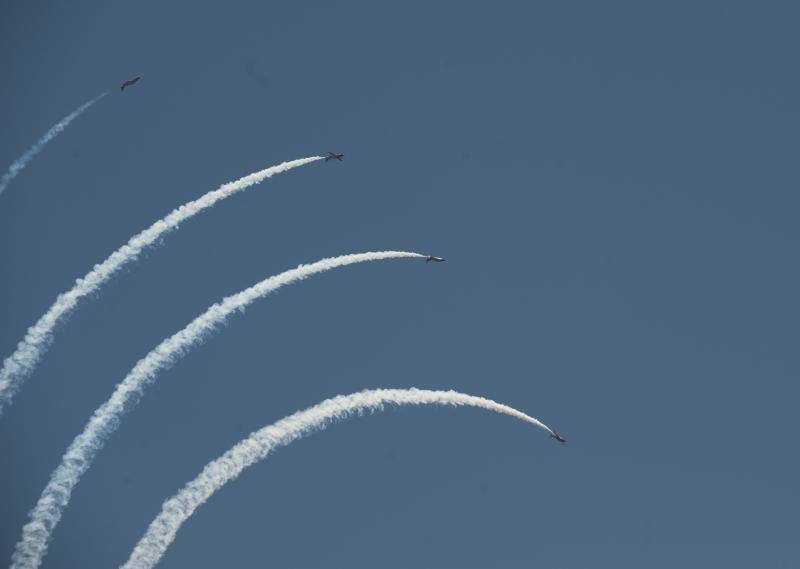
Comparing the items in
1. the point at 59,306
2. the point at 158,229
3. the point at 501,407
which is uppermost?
the point at 158,229

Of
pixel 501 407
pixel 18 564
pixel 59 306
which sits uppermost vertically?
Result: pixel 59 306

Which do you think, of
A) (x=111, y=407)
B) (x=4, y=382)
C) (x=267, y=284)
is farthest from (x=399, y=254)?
(x=4, y=382)

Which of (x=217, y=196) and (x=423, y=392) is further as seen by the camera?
(x=217, y=196)

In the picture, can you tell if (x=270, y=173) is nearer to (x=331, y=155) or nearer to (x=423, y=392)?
(x=331, y=155)

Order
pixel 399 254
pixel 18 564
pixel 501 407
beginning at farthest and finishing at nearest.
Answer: pixel 399 254
pixel 501 407
pixel 18 564

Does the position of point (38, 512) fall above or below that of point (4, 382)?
below

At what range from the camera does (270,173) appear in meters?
155

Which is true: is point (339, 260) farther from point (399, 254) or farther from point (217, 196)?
point (217, 196)

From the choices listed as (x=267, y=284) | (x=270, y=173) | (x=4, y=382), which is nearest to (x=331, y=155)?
(x=270, y=173)

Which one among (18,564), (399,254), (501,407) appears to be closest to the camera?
(18,564)

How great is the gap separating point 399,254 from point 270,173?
65.1ft

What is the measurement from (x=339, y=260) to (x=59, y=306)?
33722 millimetres

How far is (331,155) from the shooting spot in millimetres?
157375

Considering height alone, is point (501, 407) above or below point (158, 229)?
below
